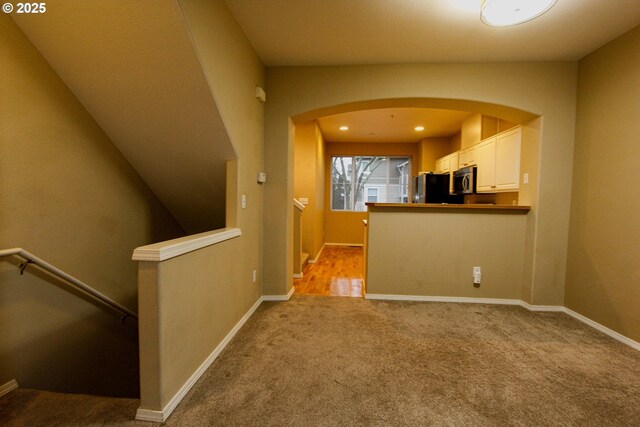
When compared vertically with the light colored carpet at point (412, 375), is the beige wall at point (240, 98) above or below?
above

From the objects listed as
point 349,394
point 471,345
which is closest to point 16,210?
point 349,394

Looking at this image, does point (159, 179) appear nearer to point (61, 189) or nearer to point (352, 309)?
point (61, 189)

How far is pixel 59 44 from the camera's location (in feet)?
5.70

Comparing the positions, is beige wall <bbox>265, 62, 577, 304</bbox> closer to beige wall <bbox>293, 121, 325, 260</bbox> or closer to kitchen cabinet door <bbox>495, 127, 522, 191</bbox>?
kitchen cabinet door <bbox>495, 127, 522, 191</bbox>

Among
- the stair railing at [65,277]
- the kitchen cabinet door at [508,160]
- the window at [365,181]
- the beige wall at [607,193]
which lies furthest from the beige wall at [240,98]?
the window at [365,181]

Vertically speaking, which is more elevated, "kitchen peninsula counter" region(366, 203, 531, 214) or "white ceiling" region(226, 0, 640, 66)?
"white ceiling" region(226, 0, 640, 66)

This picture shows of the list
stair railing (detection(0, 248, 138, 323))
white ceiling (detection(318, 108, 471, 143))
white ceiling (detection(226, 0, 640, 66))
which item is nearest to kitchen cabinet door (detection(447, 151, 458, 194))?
white ceiling (detection(318, 108, 471, 143))

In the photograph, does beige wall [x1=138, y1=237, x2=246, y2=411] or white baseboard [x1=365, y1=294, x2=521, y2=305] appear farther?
white baseboard [x1=365, y1=294, x2=521, y2=305]

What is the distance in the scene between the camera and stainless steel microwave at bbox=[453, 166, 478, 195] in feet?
13.5

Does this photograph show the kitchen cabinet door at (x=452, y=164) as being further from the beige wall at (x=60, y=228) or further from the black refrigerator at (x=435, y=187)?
the beige wall at (x=60, y=228)

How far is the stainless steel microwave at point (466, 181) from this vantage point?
13.5 ft

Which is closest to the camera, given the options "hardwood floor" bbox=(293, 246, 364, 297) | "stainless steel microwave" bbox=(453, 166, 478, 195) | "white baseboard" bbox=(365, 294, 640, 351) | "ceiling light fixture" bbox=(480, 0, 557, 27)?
"ceiling light fixture" bbox=(480, 0, 557, 27)

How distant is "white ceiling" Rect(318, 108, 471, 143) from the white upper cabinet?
1075 mm

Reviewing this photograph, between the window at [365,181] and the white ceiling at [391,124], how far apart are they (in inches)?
26.9
